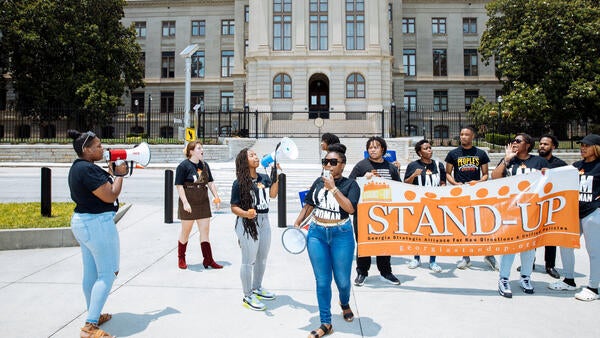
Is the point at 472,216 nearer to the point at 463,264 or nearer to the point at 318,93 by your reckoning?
the point at 463,264

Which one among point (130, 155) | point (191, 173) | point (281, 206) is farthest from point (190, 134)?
point (130, 155)

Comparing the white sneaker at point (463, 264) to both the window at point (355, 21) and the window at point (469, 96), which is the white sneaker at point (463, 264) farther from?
the window at point (469, 96)

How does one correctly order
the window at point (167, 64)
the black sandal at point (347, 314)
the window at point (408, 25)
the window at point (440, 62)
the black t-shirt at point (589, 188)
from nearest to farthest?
the black sandal at point (347, 314) < the black t-shirt at point (589, 188) < the window at point (408, 25) < the window at point (440, 62) < the window at point (167, 64)

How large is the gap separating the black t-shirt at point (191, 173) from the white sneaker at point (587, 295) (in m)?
5.37

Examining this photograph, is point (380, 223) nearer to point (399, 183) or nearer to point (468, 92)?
point (399, 183)

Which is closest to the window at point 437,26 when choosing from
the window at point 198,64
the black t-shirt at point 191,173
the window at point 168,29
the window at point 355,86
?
the window at point 355,86

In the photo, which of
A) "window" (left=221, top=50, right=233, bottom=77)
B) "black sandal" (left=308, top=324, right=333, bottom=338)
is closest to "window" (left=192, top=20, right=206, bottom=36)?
"window" (left=221, top=50, right=233, bottom=77)

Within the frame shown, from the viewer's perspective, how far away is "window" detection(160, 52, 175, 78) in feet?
168

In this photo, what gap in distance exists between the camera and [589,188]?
557cm

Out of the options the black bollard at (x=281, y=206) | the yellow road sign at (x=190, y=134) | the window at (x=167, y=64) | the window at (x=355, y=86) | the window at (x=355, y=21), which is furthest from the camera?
the window at (x=167, y=64)

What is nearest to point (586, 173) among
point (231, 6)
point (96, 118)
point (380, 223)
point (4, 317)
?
point (380, 223)

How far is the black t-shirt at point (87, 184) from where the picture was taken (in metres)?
4.12

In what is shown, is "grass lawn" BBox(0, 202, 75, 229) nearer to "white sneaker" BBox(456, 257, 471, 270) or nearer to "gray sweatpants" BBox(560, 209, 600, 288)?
"white sneaker" BBox(456, 257, 471, 270)

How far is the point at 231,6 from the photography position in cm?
5016
